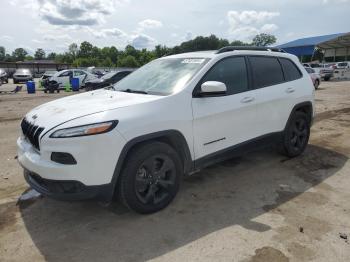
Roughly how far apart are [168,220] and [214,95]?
5.07ft

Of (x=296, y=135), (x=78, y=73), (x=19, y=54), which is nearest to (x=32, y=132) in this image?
(x=296, y=135)

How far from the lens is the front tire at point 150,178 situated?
3.64 m

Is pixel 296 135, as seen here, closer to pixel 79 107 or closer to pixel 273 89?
pixel 273 89

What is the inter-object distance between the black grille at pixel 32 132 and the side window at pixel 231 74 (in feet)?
6.41

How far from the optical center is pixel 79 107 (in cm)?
384

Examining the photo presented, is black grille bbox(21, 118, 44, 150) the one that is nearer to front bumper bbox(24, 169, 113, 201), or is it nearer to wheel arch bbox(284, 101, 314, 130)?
front bumper bbox(24, 169, 113, 201)

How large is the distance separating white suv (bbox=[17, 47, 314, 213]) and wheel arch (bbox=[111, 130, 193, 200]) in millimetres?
11

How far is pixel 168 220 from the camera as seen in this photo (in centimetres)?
386

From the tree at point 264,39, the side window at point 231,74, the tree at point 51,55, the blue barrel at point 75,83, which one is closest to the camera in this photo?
the side window at point 231,74

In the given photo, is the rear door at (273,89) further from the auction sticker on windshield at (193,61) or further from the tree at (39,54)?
the tree at (39,54)

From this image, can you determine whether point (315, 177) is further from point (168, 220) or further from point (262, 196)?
point (168, 220)

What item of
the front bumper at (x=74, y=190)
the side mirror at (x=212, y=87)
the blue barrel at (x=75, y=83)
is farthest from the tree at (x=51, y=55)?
the front bumper at (x=74, y=190)

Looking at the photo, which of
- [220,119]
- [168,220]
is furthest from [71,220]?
[220,119]

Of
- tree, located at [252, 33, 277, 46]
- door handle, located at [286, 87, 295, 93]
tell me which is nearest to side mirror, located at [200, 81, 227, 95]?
door handle, located at [286, 87, 295, 93]
